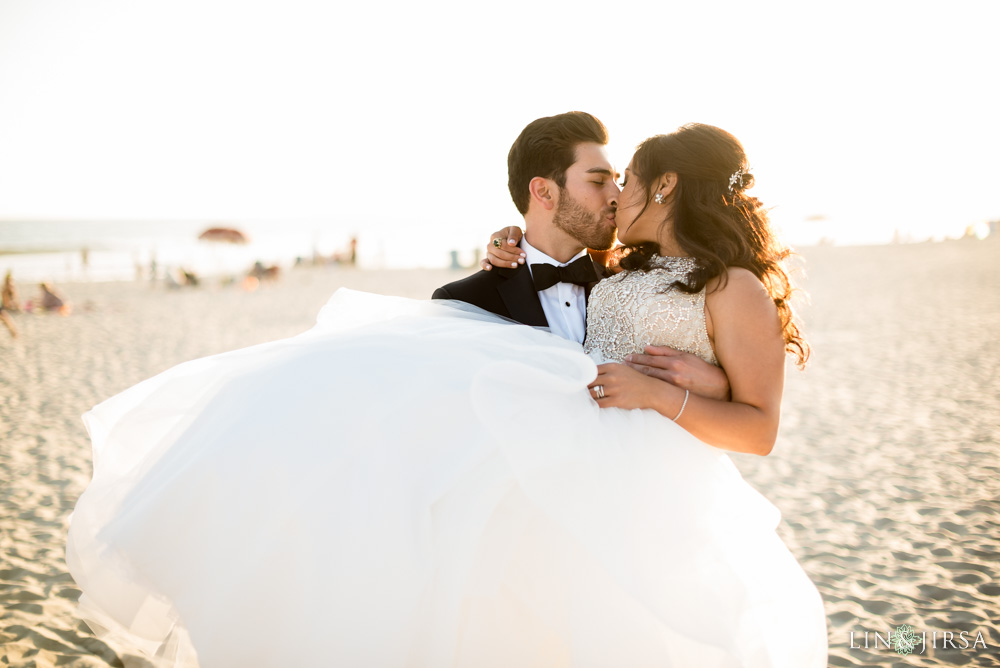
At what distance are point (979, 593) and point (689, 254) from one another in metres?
3.50

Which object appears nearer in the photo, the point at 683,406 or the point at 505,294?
the point at 683,406

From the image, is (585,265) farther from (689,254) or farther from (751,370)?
(751,370)

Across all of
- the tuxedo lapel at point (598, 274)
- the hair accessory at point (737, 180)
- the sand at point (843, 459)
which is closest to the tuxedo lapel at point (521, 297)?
the tuxedo lapel at point (598, 274)

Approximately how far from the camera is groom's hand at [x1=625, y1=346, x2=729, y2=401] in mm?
2629

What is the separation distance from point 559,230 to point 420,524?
6.95 ft

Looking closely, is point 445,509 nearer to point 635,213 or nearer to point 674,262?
point 674,262

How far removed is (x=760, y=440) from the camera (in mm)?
2574

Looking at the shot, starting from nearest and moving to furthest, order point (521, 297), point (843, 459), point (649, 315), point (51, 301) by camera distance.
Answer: point (649, 315) < point (521, 297) < point (843, 459) < point (51, 301)

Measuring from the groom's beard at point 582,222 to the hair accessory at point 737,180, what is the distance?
0.71 meters

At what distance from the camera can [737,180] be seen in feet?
9.46

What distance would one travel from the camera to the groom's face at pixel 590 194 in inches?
136

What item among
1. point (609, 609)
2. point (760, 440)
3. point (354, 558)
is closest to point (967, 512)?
point (760, 440)

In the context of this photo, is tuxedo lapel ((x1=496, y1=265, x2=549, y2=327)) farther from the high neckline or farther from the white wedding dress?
the white wedding dress

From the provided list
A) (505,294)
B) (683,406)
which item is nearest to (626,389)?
(683,406)
